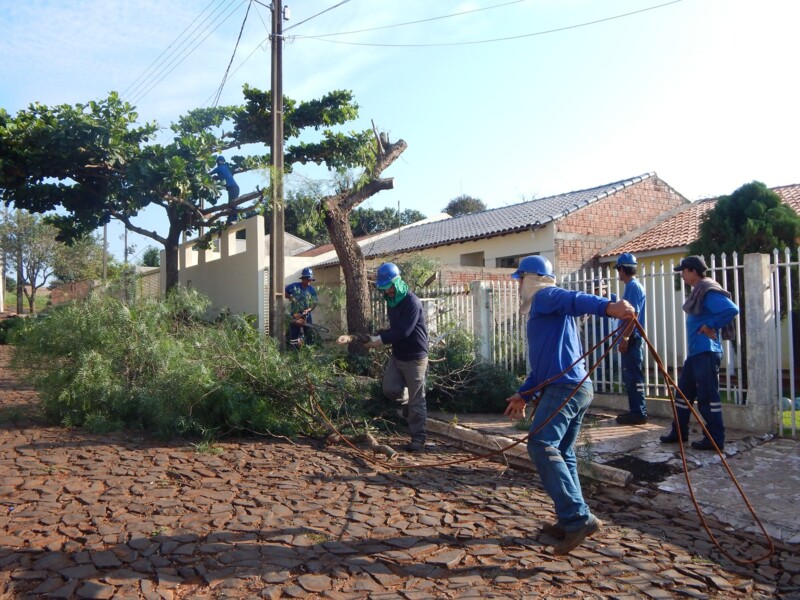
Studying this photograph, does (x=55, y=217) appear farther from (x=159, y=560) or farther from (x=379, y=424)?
(x=159, y=560)

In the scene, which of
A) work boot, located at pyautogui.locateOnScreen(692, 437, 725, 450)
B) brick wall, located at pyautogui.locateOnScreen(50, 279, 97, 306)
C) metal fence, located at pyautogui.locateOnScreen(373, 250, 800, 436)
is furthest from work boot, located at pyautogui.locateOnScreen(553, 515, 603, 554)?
brick wall, located at pyautogui.locateOnScreen(50, 279, 97, 306)

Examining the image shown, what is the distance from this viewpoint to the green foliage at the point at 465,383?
8.28m

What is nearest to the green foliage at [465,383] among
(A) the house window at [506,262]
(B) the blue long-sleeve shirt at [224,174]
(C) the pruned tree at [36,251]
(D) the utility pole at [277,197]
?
(D) the utility pole at [277,197]

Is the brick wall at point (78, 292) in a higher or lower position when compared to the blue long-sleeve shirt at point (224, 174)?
lower

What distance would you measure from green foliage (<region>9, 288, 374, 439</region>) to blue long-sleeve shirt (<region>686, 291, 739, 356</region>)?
3.55m

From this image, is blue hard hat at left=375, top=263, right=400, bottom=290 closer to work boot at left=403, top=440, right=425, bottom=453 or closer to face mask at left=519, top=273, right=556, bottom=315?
work boot at left=403, top=440, right=425, bottom=453

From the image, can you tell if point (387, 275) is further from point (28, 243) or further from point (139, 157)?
point (28, 243)

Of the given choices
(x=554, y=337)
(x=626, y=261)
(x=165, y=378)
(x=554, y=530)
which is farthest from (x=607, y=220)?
(x=554, y=530)

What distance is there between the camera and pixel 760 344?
667 cm

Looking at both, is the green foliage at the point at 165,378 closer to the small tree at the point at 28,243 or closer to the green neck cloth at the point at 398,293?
the green neck cloth at the point at 398,293

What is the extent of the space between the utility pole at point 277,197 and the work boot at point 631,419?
4.80 meters

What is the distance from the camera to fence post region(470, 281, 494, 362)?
9391 mm

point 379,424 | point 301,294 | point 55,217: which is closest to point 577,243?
point 301,294

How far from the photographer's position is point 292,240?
34.6 m
